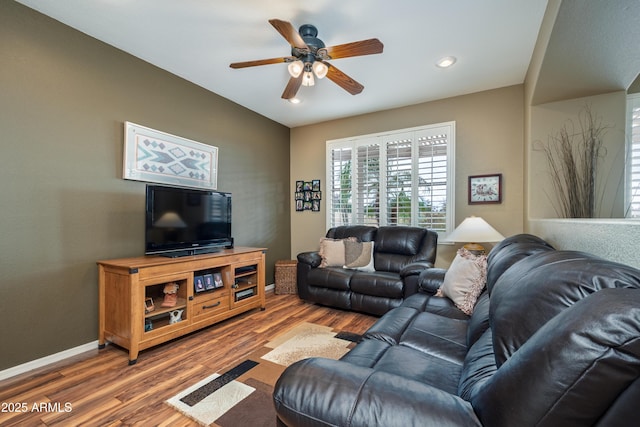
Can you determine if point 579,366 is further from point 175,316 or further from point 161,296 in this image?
point 161,296

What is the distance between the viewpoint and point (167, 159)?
114 inches

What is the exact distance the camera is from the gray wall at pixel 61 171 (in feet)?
6.45

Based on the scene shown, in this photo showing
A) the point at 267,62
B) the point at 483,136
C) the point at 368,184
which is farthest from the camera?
the point at 368,184

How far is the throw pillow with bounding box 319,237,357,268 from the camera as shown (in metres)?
3.54

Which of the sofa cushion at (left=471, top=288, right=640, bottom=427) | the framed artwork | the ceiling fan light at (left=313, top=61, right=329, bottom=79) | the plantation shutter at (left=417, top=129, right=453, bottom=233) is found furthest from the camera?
the plantation shutter at (left=417, top=129, right=453, bottom=233)

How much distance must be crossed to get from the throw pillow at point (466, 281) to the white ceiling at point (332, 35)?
6.24 feet

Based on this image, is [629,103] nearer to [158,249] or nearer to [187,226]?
[187,226]

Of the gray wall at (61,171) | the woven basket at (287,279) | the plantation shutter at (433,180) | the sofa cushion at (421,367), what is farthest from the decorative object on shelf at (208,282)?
the plantation shutter at (433,180)

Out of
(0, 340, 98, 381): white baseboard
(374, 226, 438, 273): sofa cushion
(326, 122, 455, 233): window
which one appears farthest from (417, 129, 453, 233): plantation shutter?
(0, 340, 98, 381): white baseboard

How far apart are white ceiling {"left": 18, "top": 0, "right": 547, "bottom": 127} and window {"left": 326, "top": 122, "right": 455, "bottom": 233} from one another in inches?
28.7

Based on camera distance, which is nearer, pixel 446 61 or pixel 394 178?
pixel 446 61

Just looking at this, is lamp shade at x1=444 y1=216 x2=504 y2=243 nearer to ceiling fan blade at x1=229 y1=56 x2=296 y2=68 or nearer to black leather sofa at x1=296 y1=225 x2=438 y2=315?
black leather sofa at x1=296 y1=225 x2=438 y2=315

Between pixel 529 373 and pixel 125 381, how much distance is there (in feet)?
7.77

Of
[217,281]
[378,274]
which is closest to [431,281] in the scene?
[378,274]
